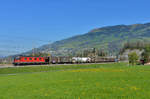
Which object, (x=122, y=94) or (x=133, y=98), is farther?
(x=122, y=94)

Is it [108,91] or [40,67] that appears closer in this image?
[108,91]

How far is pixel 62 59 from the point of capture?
9294cm

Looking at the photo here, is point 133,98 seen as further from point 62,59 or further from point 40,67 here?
point 62,59

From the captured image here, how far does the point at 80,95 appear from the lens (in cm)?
1630

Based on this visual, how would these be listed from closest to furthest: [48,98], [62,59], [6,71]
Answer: [48,98], [6,71], [62,59]

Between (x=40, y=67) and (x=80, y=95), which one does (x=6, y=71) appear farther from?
(x=80, y=95)

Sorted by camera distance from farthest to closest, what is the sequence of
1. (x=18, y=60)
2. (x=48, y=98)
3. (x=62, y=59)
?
(x=62, y=59)
(x=18, y=60)
(x=48, y=98)

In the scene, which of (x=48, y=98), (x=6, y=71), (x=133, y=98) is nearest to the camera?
(x=133, y=98)

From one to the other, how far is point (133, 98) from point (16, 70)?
4346cm

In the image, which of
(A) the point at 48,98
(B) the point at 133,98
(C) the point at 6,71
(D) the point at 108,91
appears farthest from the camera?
(C) the point at 6,71

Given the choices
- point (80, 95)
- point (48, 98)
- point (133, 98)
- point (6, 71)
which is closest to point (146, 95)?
point (133, 98)

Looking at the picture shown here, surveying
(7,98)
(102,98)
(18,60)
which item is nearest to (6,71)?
(18,60)

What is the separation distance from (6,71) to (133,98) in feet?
140

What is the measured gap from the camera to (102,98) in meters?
15.0
